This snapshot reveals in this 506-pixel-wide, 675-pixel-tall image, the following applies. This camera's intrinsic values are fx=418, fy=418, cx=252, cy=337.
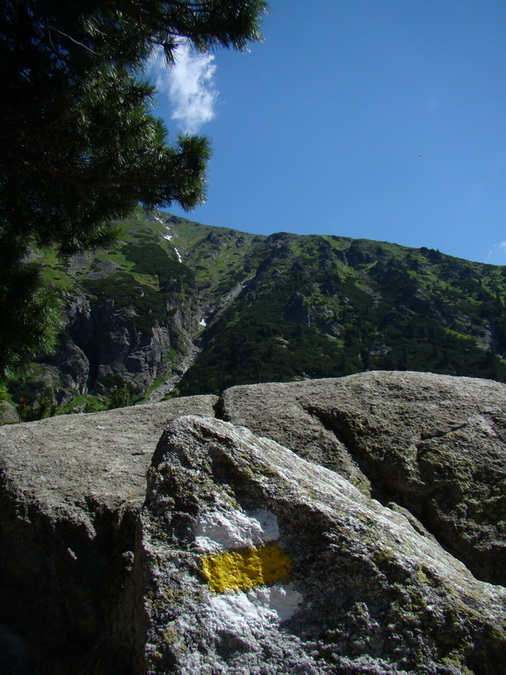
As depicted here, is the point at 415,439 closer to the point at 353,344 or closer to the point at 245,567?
the point at 245,567

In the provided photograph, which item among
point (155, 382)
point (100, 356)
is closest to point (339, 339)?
point (155, 382)

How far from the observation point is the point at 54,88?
824 centimetres

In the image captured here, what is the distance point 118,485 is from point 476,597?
439cm

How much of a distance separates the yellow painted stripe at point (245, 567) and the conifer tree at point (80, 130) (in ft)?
20.3

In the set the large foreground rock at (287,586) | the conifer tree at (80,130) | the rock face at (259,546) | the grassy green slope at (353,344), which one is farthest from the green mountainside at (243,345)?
the large foreground rock at (287,586)

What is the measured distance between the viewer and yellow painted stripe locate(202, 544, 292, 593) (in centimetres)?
343

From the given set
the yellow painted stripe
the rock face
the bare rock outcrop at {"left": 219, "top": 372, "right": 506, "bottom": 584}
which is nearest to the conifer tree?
the rock face

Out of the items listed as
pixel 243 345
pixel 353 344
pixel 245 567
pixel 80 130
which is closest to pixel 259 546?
pixel 245 567

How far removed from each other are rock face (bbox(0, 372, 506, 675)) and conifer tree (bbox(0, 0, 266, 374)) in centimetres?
387

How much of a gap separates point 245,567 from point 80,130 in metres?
8.96

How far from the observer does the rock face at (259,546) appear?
3.15 m

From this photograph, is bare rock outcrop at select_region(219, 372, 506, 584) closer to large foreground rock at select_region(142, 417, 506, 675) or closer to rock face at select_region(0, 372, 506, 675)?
rock face at select_region(0, 372, 506, 675)

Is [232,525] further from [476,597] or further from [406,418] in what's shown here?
[406,418]

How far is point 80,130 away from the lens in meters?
8.81
